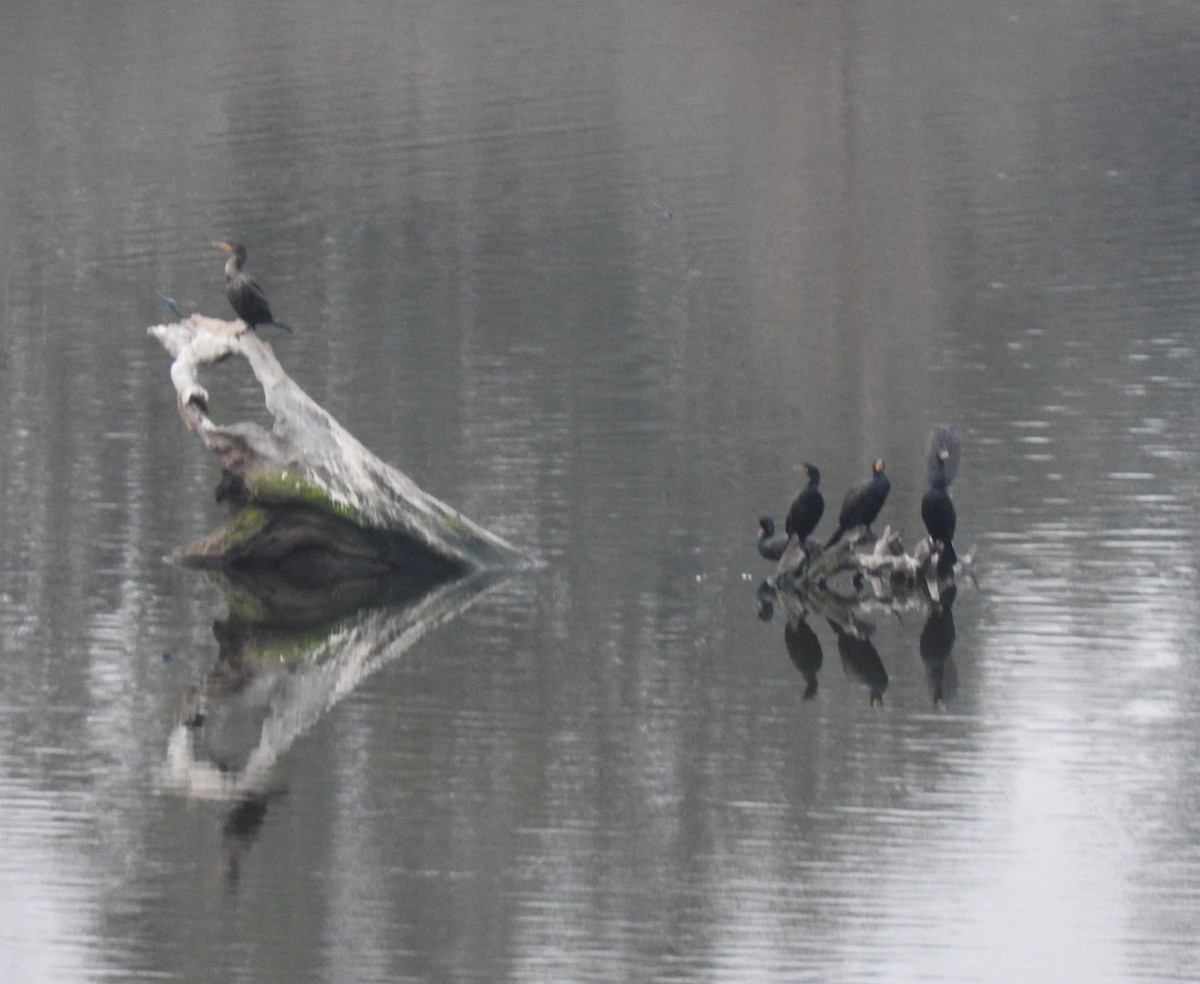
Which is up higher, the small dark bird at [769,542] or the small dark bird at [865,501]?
the small dark bird at [865,501]

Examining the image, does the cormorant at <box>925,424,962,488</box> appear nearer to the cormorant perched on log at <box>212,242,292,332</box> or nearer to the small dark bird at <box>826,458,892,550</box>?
the small dark bird at <box>826,458,892,550</box>

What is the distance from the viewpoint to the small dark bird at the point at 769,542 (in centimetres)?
1755

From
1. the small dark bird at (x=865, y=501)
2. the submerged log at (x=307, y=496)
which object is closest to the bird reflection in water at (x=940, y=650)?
the small dark bird at (x=865, y=501)

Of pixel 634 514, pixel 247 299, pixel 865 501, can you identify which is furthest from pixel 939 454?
pixel 247 299

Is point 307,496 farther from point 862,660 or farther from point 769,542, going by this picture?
point 862,660

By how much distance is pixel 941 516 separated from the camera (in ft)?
56.0

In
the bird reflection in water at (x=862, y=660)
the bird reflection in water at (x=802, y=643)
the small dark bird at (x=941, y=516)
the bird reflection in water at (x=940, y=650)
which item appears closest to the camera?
the bird reflection in water at (x=940, y=650)

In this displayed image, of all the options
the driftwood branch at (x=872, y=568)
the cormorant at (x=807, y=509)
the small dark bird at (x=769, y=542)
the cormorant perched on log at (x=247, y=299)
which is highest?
the cormorant perched on log at (x=247, y=299)

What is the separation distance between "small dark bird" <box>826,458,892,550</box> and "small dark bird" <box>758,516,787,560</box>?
0.38 meters

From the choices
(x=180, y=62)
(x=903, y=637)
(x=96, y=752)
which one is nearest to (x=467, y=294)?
(x=903, y=637)

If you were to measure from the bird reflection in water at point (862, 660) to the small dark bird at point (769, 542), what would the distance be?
125cm

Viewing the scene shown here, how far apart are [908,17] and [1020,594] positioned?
40.9m

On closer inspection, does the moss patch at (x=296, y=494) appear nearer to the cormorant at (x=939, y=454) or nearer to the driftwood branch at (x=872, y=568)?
the driftwood branch at (x=872, y=568)

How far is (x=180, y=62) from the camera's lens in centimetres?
5012
